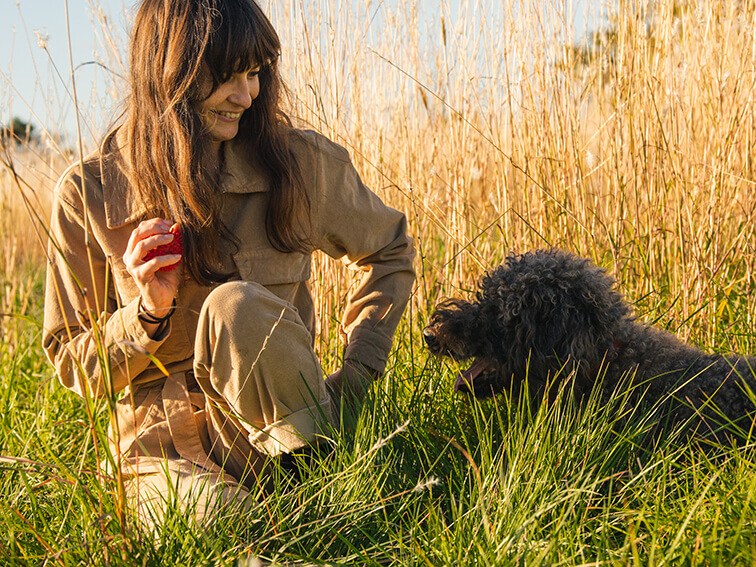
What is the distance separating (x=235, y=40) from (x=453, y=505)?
1.46 meters

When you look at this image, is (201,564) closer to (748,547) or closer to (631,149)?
(748,547)

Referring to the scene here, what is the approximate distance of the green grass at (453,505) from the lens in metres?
1.46

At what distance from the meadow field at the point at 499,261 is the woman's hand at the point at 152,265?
0.31 meters

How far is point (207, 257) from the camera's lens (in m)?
2.17

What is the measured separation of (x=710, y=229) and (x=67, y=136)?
325cm

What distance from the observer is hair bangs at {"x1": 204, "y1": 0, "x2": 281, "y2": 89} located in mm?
2037

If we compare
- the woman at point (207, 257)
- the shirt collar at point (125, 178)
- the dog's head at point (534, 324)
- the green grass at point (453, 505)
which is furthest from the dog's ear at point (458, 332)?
the shirt collar at point (125, 178)

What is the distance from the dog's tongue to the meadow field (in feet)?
0.14

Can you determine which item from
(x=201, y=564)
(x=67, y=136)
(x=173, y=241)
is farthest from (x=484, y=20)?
(x=201, y=564)

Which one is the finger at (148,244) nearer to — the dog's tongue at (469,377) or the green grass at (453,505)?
the green grass at (453,505)

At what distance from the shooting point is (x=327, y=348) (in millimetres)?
3090

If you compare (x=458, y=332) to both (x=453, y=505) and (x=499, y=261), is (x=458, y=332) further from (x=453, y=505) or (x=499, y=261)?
(x=499, y=261)

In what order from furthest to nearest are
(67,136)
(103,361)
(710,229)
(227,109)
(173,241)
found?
(67,136) < (710,229) < (227,109) < (173,241) < (103,361)

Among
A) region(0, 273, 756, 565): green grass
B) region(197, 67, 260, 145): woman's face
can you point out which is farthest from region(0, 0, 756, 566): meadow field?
region(197, 67, 260, 145): woman's face
